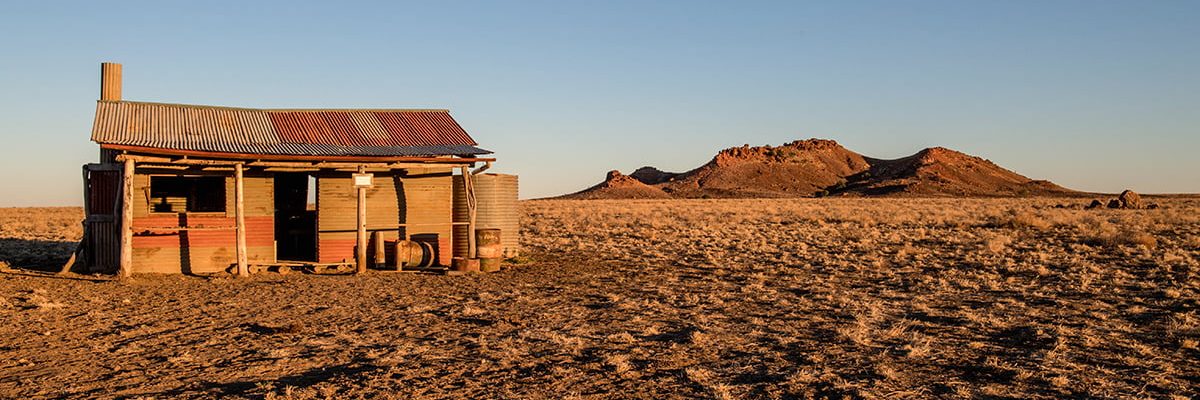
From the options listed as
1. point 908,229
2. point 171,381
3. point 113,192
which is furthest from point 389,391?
point 908,229

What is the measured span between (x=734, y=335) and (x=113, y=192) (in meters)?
12.4

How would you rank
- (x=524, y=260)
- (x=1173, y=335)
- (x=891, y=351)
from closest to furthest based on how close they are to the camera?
(x=891, y=351), (x=1173, y=335), (x=524, y=260)

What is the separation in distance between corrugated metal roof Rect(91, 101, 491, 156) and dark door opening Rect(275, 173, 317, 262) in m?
1.37

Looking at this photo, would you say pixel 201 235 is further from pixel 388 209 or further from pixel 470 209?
pixel 470 209

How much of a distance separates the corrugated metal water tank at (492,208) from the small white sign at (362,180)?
2936 mm

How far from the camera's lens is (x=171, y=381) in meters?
7.78

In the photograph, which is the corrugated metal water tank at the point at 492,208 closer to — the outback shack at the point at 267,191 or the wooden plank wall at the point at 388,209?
the outback shack at the point at 267,191

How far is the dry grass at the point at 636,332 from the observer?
25.3 feet

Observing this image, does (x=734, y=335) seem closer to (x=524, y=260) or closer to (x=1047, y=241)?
(x=524, y=260)

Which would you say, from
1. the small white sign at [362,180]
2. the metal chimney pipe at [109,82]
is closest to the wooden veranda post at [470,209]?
the small white sign at [362,180]

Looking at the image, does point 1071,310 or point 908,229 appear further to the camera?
point 908,229

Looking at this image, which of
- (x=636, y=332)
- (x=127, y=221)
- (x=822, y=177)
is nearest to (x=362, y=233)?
(x=127, y=221)

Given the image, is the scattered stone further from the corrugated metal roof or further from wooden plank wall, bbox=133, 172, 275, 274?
wooden plank wall, bbox=133, 172, 275, 274

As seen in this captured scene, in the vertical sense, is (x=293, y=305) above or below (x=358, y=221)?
below
